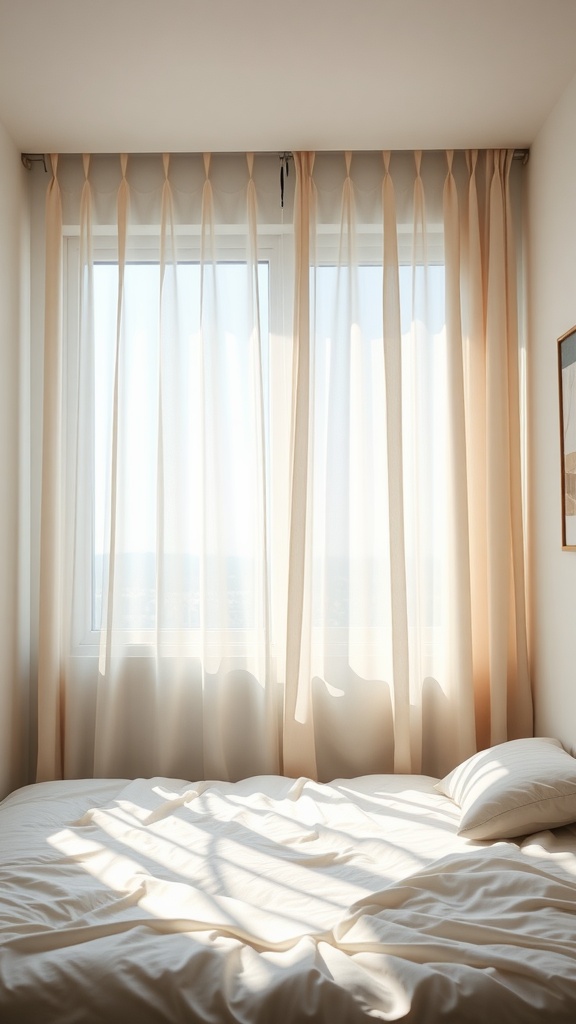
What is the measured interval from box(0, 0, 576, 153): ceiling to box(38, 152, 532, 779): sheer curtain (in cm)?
18

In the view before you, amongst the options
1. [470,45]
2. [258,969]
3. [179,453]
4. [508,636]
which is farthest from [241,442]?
[258,969]

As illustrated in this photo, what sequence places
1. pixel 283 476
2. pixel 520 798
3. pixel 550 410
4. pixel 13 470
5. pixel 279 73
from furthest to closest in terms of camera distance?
pixel 283 476
pixel 13 470
pixel 550 410
pixel 279 73
pixel 520 798

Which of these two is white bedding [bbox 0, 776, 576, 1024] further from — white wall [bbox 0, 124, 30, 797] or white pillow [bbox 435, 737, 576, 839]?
white wall [bbox 0, 124, 30, 797]

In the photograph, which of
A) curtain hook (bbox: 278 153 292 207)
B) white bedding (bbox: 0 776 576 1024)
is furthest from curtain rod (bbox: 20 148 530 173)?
white bedding (bbox: 0 776 576 1024)

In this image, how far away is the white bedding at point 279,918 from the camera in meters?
1.38

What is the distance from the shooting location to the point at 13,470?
289cm

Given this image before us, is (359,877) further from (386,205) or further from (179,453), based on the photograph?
(386,205)

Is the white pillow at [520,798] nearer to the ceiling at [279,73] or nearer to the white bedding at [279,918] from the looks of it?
the white bedding at [279,918]

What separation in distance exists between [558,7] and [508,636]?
200 cm

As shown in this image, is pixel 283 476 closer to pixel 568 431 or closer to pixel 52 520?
pixel 52 520

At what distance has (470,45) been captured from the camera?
7.81 feet

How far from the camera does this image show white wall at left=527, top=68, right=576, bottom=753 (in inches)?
102

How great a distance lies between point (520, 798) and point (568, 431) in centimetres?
115

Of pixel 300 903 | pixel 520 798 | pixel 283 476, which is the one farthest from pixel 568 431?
pixel 300 903
